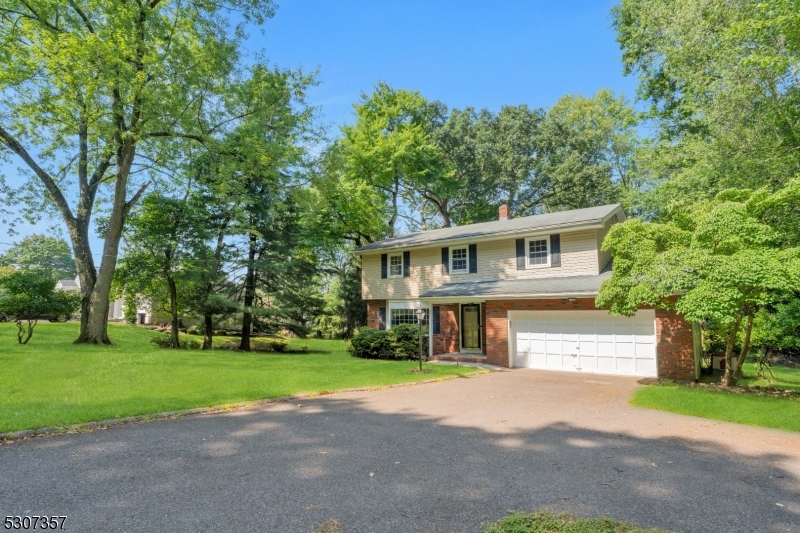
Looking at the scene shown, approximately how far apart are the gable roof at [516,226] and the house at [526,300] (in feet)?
0.21

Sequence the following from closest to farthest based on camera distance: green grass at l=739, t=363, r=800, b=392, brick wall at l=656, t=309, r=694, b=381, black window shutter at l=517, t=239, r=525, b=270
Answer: green grass at l=739, t=363, r=800, b=392 < brick wall at l=656, t=309, r=694, b=381 < black window shutter at l=517, t=239, r=525, b=270

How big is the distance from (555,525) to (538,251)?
14.2 m

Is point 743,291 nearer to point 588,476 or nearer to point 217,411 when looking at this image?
point 588,476

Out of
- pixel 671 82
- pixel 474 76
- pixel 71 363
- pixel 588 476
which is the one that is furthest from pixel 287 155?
pixel 671 82

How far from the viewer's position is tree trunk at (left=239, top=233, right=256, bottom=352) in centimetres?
2012

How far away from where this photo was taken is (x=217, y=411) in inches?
287

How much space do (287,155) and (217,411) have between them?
12.4 meters

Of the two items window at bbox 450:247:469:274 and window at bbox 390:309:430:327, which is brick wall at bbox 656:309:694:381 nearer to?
window at bbox 450:247:469:274

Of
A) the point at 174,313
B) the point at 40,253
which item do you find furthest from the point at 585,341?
the point at 40,253

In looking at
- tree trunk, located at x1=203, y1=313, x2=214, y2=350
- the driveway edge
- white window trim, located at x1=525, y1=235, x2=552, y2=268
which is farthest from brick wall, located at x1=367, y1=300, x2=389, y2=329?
the driveway edge

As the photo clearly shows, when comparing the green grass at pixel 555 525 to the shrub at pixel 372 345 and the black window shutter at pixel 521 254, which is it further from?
the black window shutter at pixel 521 254

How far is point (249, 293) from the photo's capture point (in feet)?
67.1

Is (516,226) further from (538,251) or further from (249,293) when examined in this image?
(249,293)

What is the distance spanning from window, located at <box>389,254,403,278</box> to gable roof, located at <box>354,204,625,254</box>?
604 millimetres
